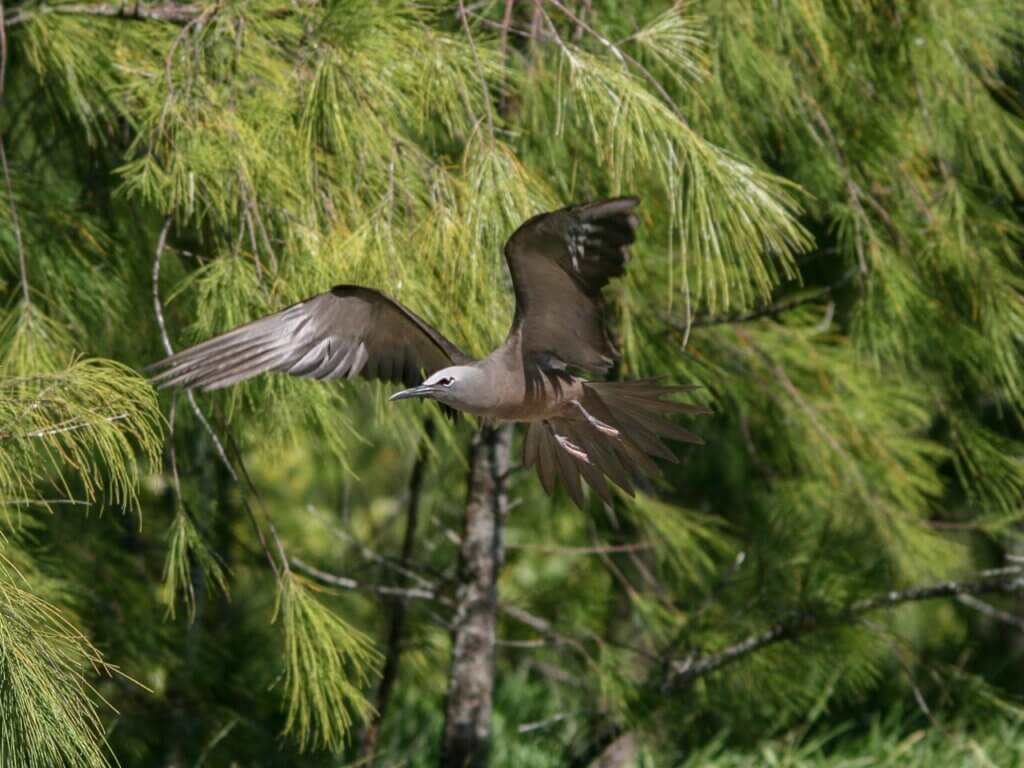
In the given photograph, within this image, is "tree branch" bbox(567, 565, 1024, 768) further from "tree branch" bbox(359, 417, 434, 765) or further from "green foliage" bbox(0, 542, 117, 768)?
"green foliage" bbox(0, 542, 117, 768)

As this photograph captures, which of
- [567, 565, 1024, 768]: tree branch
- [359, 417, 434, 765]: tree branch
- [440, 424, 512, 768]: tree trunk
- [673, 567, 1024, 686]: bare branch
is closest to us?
[567, 565, 1024, 768]: tree branch

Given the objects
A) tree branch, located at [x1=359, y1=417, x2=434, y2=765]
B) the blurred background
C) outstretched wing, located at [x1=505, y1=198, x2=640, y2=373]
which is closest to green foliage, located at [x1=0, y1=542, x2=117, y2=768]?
the blurred background

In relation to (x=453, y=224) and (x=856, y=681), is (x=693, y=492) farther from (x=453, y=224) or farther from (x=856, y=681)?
(x=453, y=224)

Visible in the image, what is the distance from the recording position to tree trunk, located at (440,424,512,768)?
2945mm

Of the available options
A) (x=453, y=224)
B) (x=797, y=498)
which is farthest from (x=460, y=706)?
(x=453, y=224)

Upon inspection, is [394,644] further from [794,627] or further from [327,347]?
[327,347]

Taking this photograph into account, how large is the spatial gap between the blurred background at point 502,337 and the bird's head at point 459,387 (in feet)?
0.46

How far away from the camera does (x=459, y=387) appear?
6.21ft

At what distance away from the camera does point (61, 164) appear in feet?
8.71

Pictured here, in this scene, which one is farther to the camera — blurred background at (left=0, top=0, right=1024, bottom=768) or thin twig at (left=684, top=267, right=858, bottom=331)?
thin twig at (left=684, top=267, right=858, bottom=331)

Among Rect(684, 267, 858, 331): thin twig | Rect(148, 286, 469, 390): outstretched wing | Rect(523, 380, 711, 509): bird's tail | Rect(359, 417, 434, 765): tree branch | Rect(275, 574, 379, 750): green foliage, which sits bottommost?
Rect(359, 417, 434, 765): tree branch

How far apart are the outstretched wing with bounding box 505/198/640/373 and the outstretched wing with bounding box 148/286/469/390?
12 cm

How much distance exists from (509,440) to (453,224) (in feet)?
3.13

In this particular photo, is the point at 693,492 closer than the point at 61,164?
No
